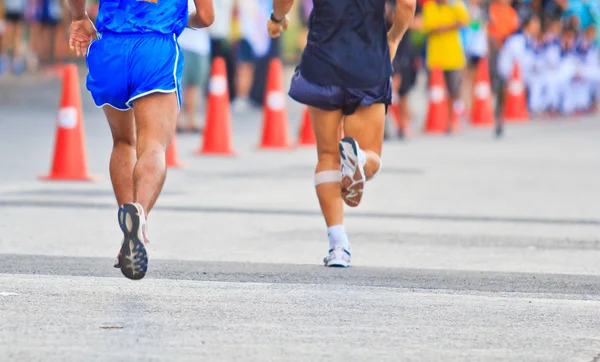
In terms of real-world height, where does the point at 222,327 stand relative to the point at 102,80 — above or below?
below

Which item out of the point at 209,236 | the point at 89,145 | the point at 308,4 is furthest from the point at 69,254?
the point at 308,4

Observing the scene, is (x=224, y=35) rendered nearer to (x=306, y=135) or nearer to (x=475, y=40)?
(x=306, y=135)

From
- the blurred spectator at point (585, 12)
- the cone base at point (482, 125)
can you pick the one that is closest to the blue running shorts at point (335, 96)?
the cone base at point (482, 125)

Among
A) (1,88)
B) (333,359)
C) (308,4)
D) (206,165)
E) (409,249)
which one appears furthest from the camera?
(1,88)

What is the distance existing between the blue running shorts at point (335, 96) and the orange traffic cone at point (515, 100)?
15.9 metres

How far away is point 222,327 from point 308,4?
16.3 metres

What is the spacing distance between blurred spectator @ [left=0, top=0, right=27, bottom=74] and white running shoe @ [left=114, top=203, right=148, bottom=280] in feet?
62.5

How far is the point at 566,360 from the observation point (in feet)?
16.0

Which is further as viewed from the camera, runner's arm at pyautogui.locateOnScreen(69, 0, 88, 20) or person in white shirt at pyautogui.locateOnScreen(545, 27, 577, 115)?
person in white shirt at pyautogui.locateOnScreen(545, 27, 577, 115)

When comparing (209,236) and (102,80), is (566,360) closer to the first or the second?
(102,80)

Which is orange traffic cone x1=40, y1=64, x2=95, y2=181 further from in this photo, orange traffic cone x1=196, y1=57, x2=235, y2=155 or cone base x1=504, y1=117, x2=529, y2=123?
cone base x1=504, y1=117, x2=529, y2=123

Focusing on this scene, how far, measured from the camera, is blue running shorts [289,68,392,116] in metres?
7.28

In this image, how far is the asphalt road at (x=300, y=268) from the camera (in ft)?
16.6

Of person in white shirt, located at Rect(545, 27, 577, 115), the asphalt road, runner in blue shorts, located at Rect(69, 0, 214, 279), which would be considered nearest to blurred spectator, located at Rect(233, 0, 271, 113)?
person in white shirt, located at Rect(545, 27, 577, 115)
